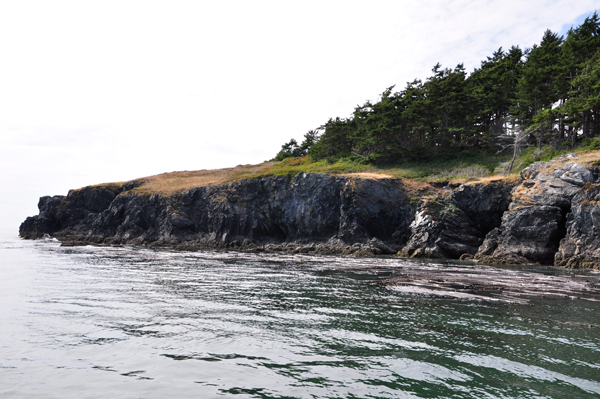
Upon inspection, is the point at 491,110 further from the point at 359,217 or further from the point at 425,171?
the point at 359,217

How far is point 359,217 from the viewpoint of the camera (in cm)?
4844

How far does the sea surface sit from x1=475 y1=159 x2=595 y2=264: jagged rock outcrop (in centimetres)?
1941

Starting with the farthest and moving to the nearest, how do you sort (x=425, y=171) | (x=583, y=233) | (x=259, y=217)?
(x=259, y=217) → (x=425, y=171) → (x=583, y=233)

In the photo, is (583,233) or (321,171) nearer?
(583,233)

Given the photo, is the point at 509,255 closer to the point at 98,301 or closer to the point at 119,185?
the point at 98,301

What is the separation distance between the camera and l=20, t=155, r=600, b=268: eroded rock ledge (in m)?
34.1

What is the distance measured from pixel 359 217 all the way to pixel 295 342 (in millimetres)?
40612

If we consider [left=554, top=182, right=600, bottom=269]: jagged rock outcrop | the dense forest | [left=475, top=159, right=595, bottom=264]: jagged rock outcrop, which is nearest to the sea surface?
[left=554, top=182, right=600, bottom=269]: jagged rock outcrop

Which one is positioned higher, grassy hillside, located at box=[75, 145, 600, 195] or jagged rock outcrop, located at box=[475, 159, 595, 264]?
grassy hillside, located at box=[75, 145, 600, 195]

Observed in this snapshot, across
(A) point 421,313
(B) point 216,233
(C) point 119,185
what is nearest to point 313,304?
(A) point 421,313

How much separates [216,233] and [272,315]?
155ft

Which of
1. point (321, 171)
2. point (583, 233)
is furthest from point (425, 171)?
point (583, 233)

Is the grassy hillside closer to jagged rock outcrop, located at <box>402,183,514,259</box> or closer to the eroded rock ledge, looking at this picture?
the eroded rock ledge

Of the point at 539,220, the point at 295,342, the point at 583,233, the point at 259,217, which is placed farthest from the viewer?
the point at 259,217
